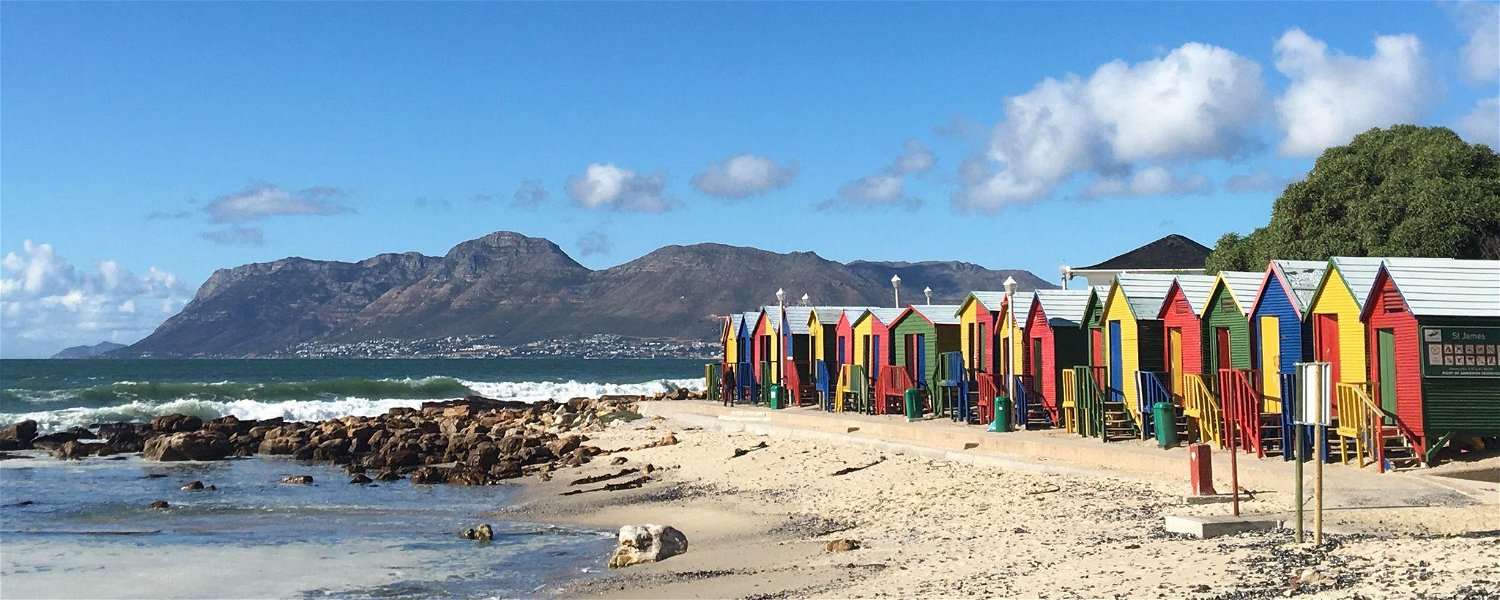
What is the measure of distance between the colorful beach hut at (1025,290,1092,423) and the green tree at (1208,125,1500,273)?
8.14 meters

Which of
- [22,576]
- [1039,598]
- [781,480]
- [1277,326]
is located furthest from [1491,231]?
[22,576]

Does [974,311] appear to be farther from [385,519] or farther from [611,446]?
[385,519]

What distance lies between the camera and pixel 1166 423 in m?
21.5

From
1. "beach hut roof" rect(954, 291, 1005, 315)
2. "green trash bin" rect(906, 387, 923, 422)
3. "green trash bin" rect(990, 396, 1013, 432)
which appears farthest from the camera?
"beach hut roof" rect(954, 291, 1005, 315)

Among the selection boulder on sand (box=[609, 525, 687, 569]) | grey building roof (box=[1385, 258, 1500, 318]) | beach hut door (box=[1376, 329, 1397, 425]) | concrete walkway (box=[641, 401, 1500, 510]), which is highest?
grey building roof (box=[1385, 258, 1500, 318])

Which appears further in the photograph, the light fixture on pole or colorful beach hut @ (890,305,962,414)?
colorful beach hut @ (890,305,962,414)

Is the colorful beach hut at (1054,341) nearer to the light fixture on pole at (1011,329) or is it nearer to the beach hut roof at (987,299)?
the light fixture on pole at (1011,329)

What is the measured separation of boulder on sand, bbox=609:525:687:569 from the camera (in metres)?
16.8

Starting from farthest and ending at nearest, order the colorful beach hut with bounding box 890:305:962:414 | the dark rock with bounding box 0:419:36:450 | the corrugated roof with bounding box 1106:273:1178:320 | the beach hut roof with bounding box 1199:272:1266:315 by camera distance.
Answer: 1. the dark rock with bounding box 0:419:36:450
2. the colorful beach hut with bounding box 890:305:962:414
3. the corrugated roof with bounding box 1106:273:1178:320
4. the beach hut roof with bounding box 1199:272:1266:315

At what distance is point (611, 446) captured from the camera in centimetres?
3331

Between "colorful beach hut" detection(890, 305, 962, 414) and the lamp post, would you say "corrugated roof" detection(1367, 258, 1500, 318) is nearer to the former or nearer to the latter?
the lamp post

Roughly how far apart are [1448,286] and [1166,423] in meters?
4.73

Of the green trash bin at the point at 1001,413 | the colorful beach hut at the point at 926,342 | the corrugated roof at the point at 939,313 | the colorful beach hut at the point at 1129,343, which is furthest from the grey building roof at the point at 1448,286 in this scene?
the corrugated roof at the point at 939,313

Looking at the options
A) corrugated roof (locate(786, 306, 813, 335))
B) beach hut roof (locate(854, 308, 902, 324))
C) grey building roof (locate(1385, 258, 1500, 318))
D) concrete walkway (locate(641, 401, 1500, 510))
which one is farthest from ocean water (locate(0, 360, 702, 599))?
corrugated roof (locate(786, 306, 813, 335))
